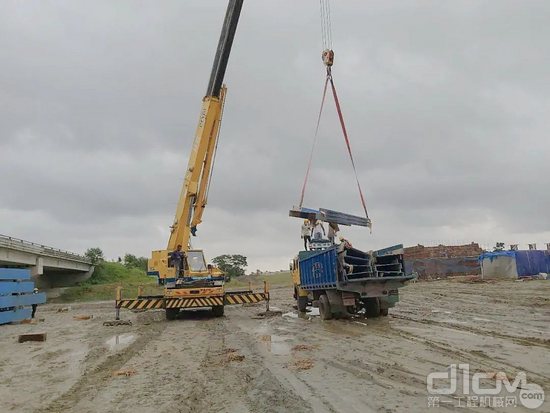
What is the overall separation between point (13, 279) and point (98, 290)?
30.9m

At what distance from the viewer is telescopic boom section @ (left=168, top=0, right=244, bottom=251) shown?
18.0 meters

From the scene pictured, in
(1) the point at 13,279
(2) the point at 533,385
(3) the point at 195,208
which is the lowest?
(2) the point at 533,385

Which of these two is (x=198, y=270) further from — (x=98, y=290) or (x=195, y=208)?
(x=98, y=290)

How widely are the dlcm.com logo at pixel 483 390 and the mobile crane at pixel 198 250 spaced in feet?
35.9

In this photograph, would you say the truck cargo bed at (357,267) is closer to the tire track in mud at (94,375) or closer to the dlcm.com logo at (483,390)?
the tire track in mud at (94,375)

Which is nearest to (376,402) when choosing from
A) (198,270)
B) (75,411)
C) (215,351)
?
(75,411)

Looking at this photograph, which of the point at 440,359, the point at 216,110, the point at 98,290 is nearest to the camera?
the point at 440,359

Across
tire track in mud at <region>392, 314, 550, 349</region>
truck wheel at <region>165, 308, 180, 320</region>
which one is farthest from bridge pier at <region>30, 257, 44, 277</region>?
tire track in mud at <region>392, 314, 550, 349</region>

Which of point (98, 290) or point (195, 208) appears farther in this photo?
point (98, 290)

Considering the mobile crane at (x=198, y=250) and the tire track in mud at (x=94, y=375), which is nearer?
the tire track in mud at (x=94, y=375)

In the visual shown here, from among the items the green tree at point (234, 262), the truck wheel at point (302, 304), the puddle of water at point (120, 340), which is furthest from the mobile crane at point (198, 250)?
the green tree at point (234, 262)

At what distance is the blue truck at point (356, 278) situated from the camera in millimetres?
11836

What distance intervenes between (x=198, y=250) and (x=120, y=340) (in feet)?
22.8

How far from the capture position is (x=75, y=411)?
16.6 feet
